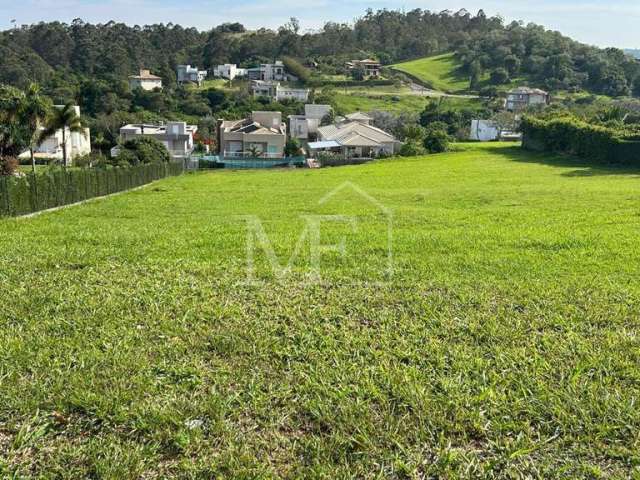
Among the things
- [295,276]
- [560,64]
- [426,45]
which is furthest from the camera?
[426,45]

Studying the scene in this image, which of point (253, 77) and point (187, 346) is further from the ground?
point (253, 77)

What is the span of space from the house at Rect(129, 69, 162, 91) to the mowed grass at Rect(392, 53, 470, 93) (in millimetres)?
43546

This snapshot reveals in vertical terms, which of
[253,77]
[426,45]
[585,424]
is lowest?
[585,424]

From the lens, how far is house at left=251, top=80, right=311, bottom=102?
79438mm

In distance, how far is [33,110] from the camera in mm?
27406

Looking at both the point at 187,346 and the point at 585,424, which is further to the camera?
the point at 187,346

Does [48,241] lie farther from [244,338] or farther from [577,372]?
[577,372]

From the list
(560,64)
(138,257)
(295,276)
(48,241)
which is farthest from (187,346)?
(560,64)

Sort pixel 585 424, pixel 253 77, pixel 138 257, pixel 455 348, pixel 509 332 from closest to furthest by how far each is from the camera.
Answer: pixel 585 424 < pixel 455 348 < pixel 509 332 < pixel 138 257 < pixel 253 77

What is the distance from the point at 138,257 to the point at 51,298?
80.1 inches

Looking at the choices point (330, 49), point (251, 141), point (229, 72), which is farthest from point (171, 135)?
point (330, 49)

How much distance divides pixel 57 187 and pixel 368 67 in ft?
274

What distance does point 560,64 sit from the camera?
280ft

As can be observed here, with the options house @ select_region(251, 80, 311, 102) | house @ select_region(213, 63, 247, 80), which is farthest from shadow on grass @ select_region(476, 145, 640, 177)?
house @ select_region(213, 63, 247, 80)
